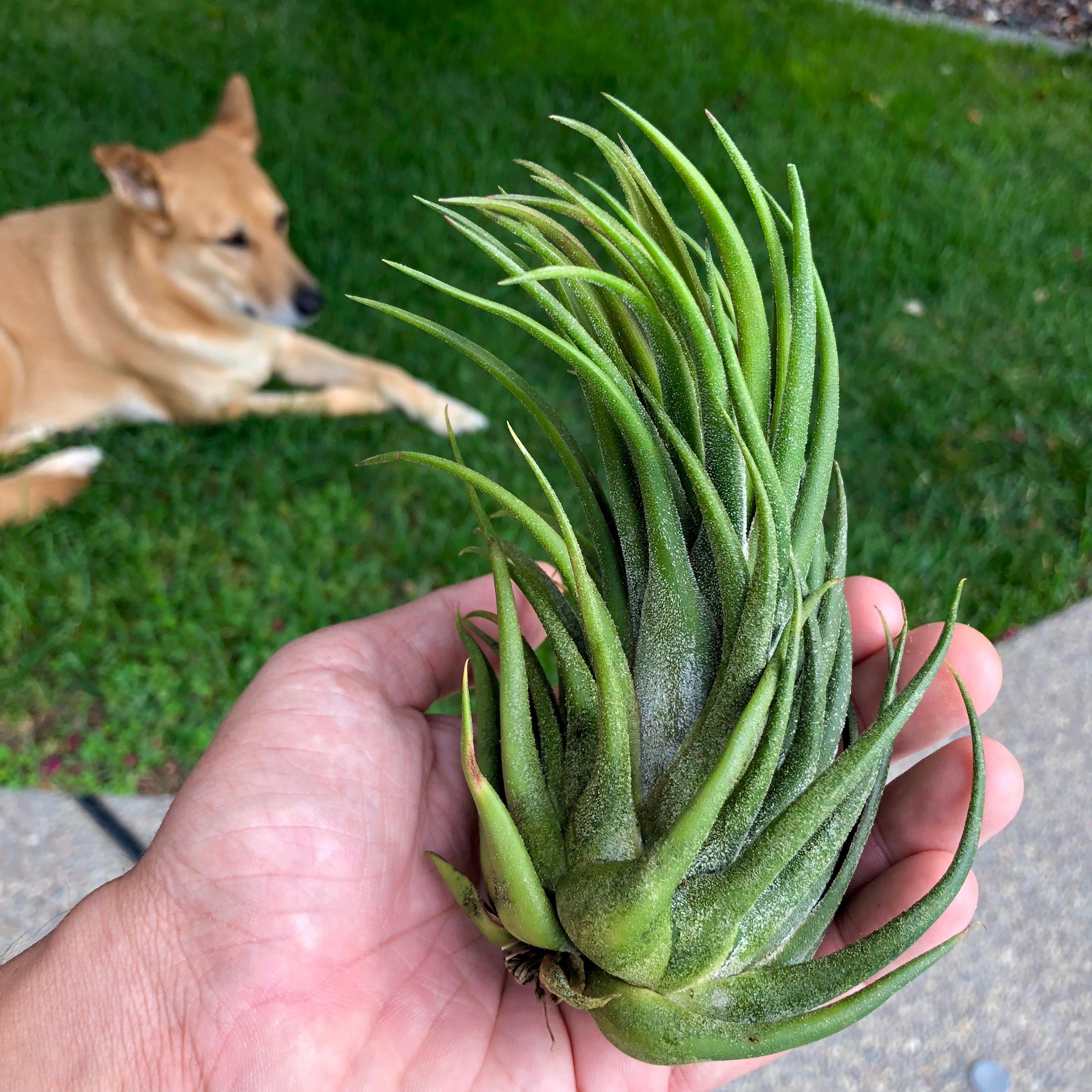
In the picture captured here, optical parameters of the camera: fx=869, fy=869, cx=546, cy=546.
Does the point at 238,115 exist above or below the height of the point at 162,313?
above

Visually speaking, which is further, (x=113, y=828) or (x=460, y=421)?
(x=460, y=421)

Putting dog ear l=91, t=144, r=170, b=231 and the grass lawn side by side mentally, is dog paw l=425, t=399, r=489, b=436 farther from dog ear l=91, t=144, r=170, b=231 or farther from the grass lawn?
dog ear l=91, t=144, r=170, b=231

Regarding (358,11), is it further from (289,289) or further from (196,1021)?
(196,1021)

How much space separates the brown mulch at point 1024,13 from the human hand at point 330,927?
7.05 m

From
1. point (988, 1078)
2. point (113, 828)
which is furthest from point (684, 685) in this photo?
point (113, 828)

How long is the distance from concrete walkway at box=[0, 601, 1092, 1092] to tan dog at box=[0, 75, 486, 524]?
130cm

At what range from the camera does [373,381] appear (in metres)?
3.77

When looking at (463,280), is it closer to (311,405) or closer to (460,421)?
(460,421)

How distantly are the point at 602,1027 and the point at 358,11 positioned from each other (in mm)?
6406

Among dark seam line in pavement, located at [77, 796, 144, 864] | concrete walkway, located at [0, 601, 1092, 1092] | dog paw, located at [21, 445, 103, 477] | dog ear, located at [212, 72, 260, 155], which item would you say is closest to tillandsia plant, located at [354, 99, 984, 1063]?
concrete walkway, located at [0, 601, 1092, 1092]

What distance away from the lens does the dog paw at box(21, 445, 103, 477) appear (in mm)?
3309

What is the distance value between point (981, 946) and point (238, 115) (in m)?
4.06

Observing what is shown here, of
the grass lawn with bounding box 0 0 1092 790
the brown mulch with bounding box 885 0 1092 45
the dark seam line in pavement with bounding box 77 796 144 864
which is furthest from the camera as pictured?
the brown mulch with bounding box 885 0 1092 45

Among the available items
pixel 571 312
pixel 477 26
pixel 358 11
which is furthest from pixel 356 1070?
pixel 358 11
